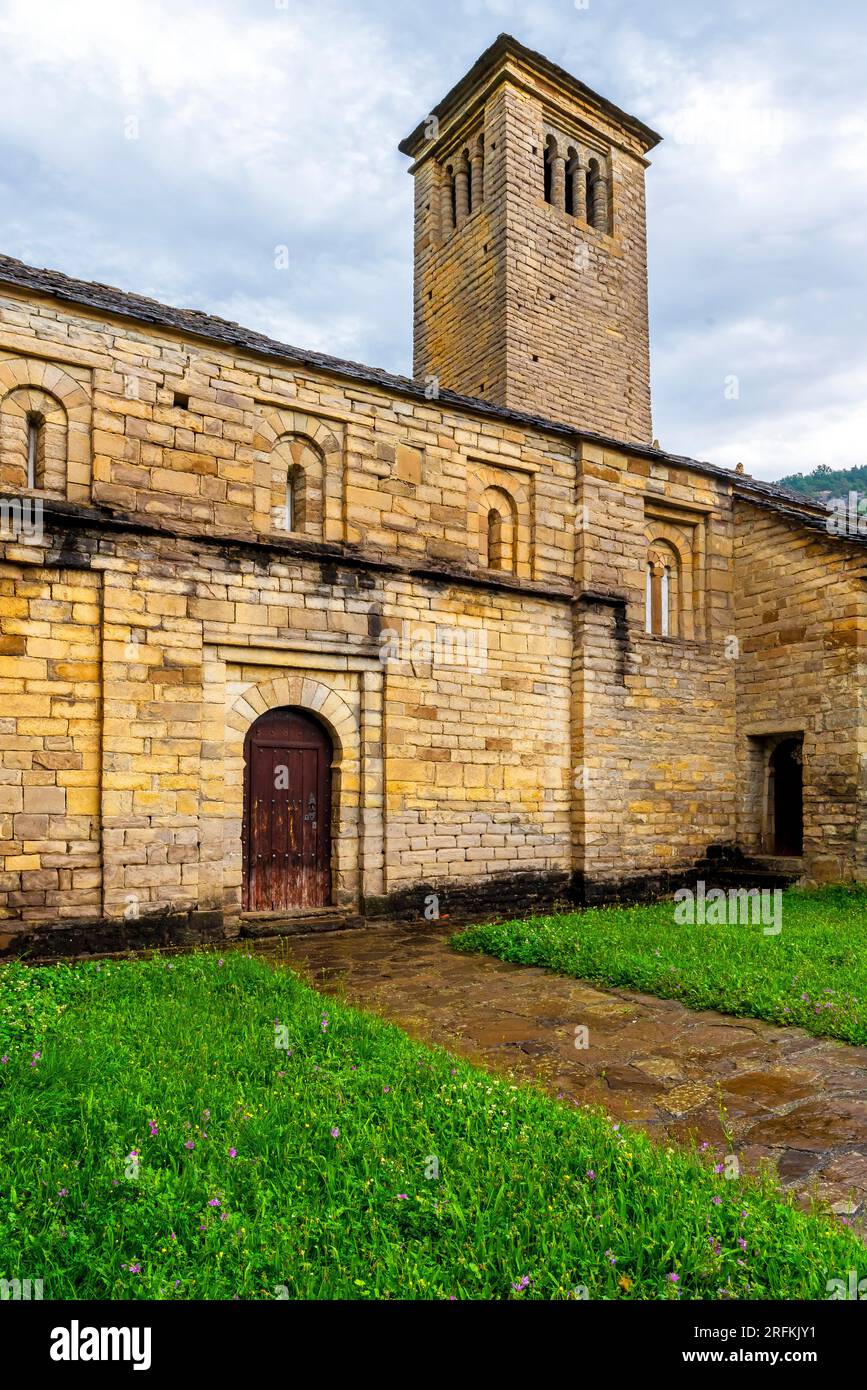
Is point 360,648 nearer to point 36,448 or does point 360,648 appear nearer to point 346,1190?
point 36,448

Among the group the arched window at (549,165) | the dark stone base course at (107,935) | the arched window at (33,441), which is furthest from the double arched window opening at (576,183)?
the dark stone base course at (107,935)

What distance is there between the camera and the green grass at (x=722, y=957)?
5883mm

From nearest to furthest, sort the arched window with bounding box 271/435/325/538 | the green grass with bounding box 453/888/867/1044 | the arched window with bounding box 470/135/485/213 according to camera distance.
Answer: the green grass with bounding box 453/888/867/1044
the arched window with bounding box 271/435/325/538
the arched window with bounding box 470/135/485/213

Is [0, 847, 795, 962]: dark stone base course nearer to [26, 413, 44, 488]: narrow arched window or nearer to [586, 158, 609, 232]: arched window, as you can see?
[26, 413, 44, 488]: narrow arched window

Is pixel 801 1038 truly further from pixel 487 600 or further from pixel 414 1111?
pixel 487 600

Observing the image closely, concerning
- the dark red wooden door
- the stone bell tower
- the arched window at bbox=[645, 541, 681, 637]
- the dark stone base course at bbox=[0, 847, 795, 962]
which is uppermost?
the stone bell tower

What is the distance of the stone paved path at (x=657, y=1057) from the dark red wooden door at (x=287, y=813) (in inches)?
70.5

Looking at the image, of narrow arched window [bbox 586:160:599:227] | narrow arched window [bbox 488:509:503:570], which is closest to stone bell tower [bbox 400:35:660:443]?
narrow arched window [bbox 586:160:599:227]

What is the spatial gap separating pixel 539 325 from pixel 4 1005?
15.6 metres

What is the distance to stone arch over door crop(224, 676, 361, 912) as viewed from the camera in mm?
9234

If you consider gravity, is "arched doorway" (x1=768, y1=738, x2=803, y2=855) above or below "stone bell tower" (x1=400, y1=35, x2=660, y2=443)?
below

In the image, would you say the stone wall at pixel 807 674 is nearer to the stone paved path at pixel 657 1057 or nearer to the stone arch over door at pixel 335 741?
the stone paved path at pixel 657 1057

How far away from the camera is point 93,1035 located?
16.1 ft

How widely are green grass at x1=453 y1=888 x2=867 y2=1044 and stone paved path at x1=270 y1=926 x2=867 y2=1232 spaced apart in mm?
188
